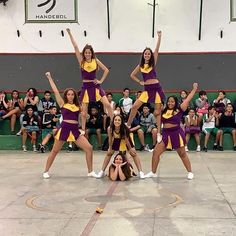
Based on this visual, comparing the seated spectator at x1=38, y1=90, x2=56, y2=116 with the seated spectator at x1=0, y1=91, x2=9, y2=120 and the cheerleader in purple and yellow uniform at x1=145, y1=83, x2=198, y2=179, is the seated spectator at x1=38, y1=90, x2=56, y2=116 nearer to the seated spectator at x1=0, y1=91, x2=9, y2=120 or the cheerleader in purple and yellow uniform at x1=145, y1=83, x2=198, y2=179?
the seated spectator at x1=0, y1=91, x2=9, y2=120

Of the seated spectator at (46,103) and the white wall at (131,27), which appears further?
the white wall at (131,27)

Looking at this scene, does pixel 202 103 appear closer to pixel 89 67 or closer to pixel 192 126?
pixel 192 126

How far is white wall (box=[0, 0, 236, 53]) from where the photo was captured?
A: 14461 millimetres

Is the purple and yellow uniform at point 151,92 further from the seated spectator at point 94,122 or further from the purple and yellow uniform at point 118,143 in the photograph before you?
the seated spectator at point 94,122

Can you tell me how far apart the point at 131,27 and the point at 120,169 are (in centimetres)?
726

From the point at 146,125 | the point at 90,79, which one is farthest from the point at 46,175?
the point at 146,125

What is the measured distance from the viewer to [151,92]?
890 cm

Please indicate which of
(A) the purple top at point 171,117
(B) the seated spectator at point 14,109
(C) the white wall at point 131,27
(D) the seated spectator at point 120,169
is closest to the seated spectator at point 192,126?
(C) the white wall at point 131,27

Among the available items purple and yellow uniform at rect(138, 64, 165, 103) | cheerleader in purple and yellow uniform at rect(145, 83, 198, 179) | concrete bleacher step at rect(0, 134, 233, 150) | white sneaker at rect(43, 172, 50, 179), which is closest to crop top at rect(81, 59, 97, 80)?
purple and yellow uniform at rect(138, 64, 165, 103)

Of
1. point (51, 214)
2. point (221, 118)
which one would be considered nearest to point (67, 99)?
point (51, 214)

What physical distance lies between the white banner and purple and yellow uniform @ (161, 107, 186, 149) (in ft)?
24.2

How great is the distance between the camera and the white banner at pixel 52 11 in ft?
47.8

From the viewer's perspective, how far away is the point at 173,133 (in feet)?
27.0

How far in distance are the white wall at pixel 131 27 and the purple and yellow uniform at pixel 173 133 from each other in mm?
6624
